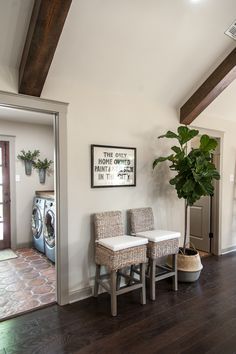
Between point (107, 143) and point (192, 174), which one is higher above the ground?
point (107, 143)

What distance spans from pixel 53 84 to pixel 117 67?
73 cm

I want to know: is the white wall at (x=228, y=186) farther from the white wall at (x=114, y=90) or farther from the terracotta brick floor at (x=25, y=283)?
the terracotta brick floor at (x=25, y=283)

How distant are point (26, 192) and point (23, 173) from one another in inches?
14.5

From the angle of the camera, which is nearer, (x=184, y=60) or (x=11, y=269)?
(x=184, y=60)

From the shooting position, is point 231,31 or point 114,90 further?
point 114,90

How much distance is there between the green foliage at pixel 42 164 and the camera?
471cm

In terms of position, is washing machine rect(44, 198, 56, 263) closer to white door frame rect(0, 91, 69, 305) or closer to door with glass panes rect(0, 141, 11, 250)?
door with glass panes rect(0, 141, 11, 250)

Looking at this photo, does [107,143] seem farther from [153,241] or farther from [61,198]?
[153,241]

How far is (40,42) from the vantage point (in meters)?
1.90

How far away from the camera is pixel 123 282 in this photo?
9.92 ft

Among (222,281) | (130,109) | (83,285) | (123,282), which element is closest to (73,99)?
(130,109)

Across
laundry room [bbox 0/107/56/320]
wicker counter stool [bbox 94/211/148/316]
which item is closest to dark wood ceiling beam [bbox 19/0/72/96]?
wicker counter stool [bbox 94/211/148/316]

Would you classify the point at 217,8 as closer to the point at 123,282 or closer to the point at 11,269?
the point at 123,282

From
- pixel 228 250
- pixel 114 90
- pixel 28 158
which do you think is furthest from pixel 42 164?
pixel 228 250
